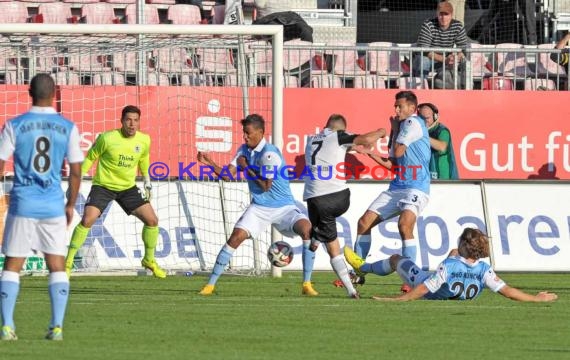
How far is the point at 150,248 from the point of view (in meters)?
19.4

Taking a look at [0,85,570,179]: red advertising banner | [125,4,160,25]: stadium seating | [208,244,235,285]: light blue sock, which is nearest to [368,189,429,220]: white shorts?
[208,244,235,285]: light blue sock

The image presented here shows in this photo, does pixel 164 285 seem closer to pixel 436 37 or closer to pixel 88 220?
pixel 88 220

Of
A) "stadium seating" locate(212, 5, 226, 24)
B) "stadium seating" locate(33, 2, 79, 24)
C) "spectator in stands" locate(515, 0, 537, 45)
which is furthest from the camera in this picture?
"spectator in stands" locate(515, 0, 537, 45)

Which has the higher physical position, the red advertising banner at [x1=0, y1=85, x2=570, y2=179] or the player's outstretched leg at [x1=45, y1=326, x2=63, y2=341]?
the red advertising banner at [x1=0, y1=85, x2=570, y2=179]

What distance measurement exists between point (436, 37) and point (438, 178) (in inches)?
183

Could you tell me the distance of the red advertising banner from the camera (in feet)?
74.8

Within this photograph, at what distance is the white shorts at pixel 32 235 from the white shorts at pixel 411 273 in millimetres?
5167

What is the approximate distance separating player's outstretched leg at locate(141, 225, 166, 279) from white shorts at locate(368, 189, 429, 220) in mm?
3066

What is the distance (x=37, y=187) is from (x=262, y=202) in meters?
5.96

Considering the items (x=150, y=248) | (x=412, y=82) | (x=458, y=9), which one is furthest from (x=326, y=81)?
(x=150, y=248)

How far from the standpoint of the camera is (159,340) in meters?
11.6

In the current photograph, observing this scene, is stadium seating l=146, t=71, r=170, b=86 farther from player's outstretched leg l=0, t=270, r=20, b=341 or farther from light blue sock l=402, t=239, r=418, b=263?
player's outstretched leg l=0, t=270, r=20, b=341

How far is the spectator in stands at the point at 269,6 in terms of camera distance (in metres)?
27.8

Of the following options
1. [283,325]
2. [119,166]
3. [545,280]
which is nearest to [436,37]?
[545,280]
